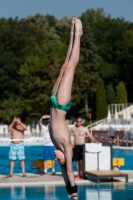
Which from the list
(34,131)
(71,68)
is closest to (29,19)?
(34,131)

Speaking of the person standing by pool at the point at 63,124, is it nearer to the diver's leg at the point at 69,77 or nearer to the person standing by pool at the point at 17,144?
the diver's leg at the point at 69,77

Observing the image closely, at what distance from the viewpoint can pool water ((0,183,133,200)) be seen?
13391 mm

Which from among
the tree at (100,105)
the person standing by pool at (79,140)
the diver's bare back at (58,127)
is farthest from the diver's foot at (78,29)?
the tree at (100,105)

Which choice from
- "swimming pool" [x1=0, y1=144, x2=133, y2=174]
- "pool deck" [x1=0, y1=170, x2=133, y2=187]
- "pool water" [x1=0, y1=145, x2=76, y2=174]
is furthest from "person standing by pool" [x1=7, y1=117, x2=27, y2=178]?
"pool water" [x1=0, y1=145, x2=76, y2=174]

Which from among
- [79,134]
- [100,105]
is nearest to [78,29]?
[79,134]

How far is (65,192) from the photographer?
14.5 m

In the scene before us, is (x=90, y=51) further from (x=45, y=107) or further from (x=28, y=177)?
(x=28, y=177)

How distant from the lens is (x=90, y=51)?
63562mm

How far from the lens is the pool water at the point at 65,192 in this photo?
43.9 ft

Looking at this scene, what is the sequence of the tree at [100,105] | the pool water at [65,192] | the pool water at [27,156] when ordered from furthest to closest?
the tree at [100,105] → the pool water at [27,156] → the pool water at [65,192]

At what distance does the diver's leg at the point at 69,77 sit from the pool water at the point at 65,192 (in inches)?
256

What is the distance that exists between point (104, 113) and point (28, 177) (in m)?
38.1

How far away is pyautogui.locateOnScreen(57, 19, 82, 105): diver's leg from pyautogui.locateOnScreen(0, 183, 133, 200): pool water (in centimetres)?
650

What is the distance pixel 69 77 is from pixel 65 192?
782 centimetres
